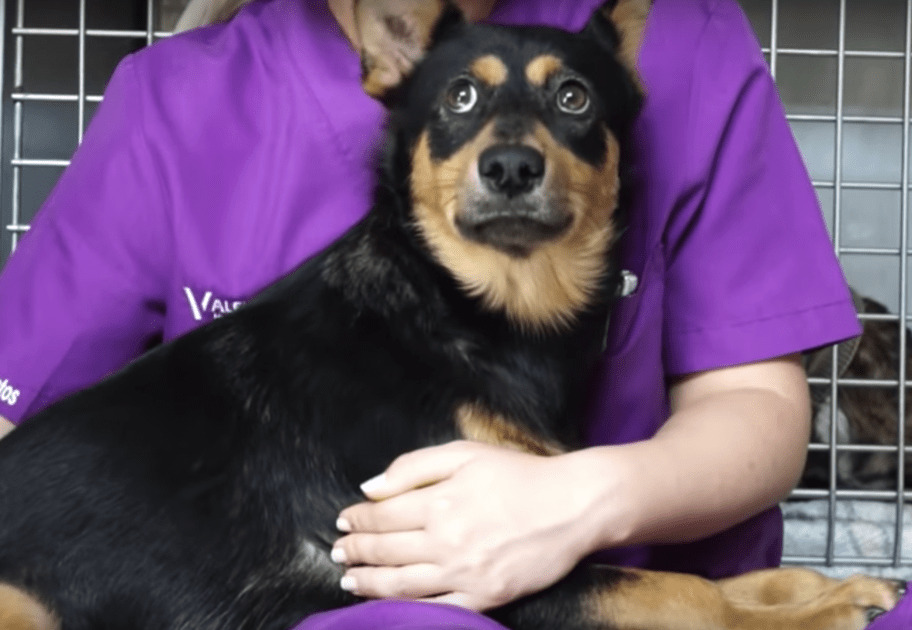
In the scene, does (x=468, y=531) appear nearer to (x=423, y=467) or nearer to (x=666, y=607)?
(x=423, y=467)

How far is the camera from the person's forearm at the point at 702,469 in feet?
3.94

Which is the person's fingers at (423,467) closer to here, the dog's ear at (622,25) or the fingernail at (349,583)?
the fingernail at (349,583)

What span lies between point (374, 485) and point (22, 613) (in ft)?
1.05

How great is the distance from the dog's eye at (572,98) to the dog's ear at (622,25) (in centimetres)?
9

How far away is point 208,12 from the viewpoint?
5.90ft

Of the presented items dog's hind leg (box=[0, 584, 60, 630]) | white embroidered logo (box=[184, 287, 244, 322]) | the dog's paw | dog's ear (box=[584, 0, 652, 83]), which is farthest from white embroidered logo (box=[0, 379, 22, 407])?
the dog's paw

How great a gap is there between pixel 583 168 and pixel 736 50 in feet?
1.10

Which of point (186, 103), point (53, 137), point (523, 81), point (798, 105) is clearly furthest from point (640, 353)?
point (798, 105)

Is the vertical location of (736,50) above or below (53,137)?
above

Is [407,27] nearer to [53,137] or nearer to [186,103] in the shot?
[186,103]

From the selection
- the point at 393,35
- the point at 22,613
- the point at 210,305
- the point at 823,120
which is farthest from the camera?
the point at 823,120

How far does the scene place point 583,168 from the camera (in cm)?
131

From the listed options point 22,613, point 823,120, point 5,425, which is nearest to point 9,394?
point 5,425

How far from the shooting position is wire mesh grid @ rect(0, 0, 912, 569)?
7.62 ft
